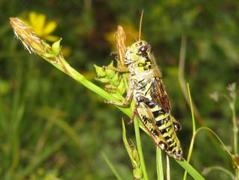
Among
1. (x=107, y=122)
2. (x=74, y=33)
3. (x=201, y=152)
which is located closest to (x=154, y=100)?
(x=201, y=152)

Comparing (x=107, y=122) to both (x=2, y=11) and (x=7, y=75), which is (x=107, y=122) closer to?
(x=7, y=75)

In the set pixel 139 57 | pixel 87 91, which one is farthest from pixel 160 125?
pixel 87 91

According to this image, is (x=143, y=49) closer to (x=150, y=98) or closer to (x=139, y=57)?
(x=139, y=57)

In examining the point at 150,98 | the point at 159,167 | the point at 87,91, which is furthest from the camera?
the point at 87,91

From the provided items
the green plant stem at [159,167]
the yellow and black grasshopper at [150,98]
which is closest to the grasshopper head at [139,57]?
the yellow and black grasshopper at [150,98]

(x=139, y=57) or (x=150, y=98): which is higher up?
(x=139, y=57)
